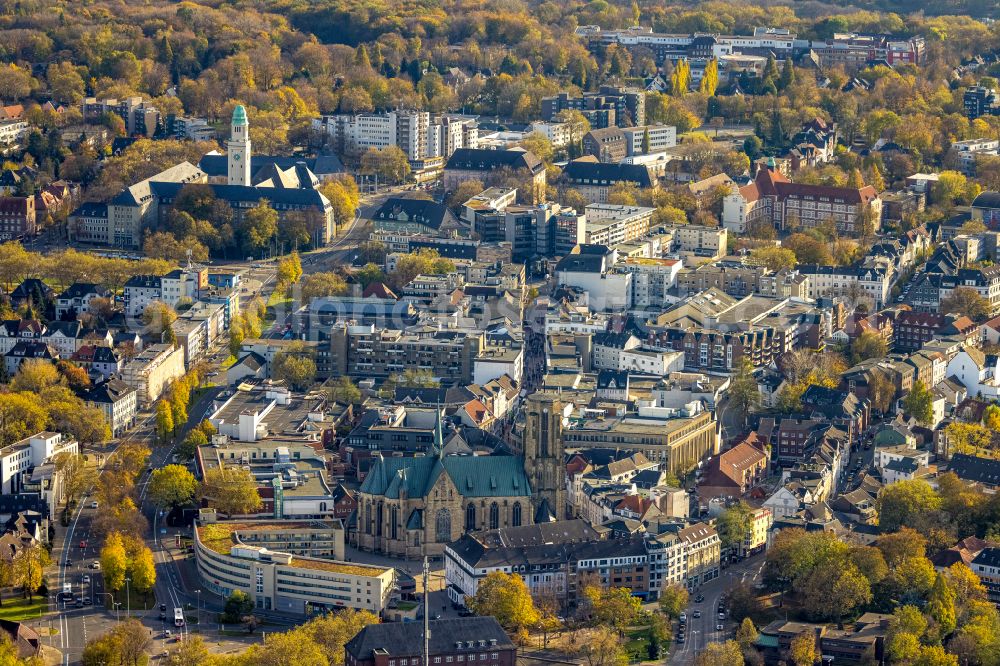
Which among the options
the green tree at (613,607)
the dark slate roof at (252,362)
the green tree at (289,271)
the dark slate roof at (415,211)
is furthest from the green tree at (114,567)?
the dark slate roof at (415,211)

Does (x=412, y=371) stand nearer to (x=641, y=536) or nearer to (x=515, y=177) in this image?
(x=641, y=536)

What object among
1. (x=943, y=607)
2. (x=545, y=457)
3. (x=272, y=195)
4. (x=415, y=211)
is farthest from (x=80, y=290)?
(x=943, y=607)

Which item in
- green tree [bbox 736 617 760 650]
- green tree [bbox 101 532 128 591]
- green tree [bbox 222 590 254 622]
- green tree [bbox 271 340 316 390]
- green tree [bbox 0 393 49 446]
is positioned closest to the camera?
green tree [bbox 736 617 760 650]

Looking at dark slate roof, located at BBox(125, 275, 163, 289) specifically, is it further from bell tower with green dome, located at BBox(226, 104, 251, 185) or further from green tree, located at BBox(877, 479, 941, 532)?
green tree, located at BBox(877, 479, 941, 532)

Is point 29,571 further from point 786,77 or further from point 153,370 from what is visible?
point 786,77

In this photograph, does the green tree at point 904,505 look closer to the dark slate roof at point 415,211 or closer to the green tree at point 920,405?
the green tree at point 920,405

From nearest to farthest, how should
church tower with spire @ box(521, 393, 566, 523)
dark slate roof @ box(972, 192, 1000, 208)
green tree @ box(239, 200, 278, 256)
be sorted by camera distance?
church tower with spire @ box(521, 393, 566, 523) → green tree @ box(239, 200, 278, 256) → dark slate roof @ box(972, 192, 1000, 208)

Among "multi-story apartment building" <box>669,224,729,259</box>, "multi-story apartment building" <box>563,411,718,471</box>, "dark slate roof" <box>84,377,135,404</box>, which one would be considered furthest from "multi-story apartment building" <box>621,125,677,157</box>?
"multi-story apartment building" <box>563,411,718,471</box>
